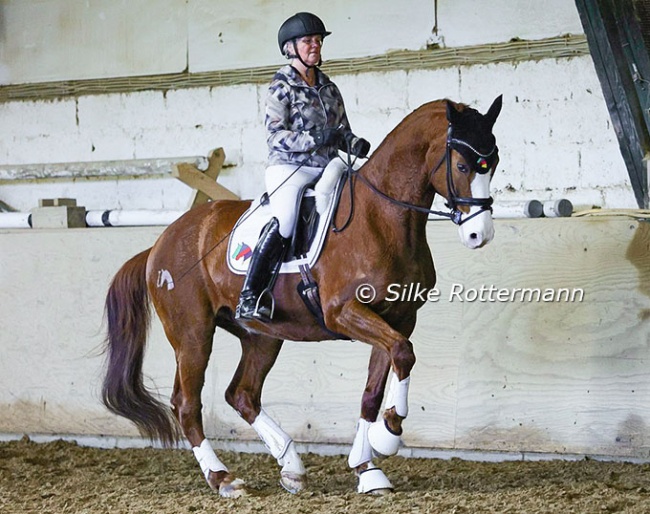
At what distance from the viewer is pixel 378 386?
14.2 feet

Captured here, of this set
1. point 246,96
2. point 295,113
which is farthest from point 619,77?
point 246,96

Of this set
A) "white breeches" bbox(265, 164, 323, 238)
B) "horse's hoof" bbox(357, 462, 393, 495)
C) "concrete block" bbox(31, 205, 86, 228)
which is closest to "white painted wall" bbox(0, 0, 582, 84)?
"concrete block" bbox(31, 205, 86, 228)

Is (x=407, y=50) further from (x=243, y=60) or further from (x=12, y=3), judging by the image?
(x=12, y=3)

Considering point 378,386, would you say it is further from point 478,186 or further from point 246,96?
point 246,96

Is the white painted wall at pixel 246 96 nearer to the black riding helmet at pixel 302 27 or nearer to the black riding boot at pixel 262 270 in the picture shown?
the black riding helmet at pixel 302 27

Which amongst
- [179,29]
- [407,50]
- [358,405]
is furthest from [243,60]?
[358,405]

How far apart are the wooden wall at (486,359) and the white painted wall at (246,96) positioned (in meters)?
0.99

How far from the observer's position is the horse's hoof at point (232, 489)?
4453 millimetres

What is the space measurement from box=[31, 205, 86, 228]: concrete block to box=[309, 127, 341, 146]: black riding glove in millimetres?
2827

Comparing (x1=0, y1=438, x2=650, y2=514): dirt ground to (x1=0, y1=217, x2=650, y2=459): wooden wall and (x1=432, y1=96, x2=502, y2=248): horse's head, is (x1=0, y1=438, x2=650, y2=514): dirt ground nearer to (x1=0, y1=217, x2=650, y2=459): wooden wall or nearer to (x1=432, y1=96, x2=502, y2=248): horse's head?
(x1=0, y1=217, x2=650, y2=459): wooden wall

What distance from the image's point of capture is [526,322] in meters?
5.39

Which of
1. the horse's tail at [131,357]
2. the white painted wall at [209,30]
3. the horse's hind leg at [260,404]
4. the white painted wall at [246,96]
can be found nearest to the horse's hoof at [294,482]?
the horse's hind leg at [260,404]

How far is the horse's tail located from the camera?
502cm

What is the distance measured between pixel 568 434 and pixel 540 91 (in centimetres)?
225
